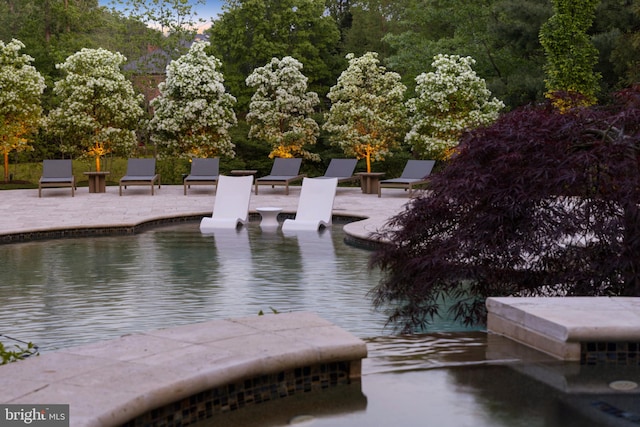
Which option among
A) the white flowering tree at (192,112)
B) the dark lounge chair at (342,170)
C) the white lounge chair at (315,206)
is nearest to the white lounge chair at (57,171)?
the white flowering tree at (192,112)

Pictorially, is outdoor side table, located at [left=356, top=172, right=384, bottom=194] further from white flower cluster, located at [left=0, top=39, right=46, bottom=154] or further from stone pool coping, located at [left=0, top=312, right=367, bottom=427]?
stone pool coping, located at [left=0, top=312, right=367, bottom=427]

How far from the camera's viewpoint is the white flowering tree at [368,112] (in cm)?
2227

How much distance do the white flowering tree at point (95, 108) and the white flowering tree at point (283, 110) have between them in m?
3.32

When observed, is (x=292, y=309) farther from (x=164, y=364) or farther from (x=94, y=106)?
(x=94, y=106)

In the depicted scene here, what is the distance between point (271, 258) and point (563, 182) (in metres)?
5.37

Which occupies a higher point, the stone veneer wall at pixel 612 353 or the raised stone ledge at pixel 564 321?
the raised stone ledge at pixel 564 321

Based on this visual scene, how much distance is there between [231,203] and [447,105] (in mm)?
8160

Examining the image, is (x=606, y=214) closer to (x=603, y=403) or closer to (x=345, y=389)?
(x=603, y=403)

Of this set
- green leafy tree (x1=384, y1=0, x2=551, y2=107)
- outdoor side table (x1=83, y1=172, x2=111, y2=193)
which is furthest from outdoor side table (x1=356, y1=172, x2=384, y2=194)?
green leafy tree (x1=384, y1=0, x2=551, y2=107)

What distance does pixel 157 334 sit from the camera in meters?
4.50

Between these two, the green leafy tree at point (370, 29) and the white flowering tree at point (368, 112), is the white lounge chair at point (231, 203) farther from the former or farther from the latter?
the green leafy tree at point (370, 29)

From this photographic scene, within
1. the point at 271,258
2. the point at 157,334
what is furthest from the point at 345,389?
the point at 271,258

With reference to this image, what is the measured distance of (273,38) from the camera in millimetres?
31344

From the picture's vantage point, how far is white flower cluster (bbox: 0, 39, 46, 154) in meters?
21.3
